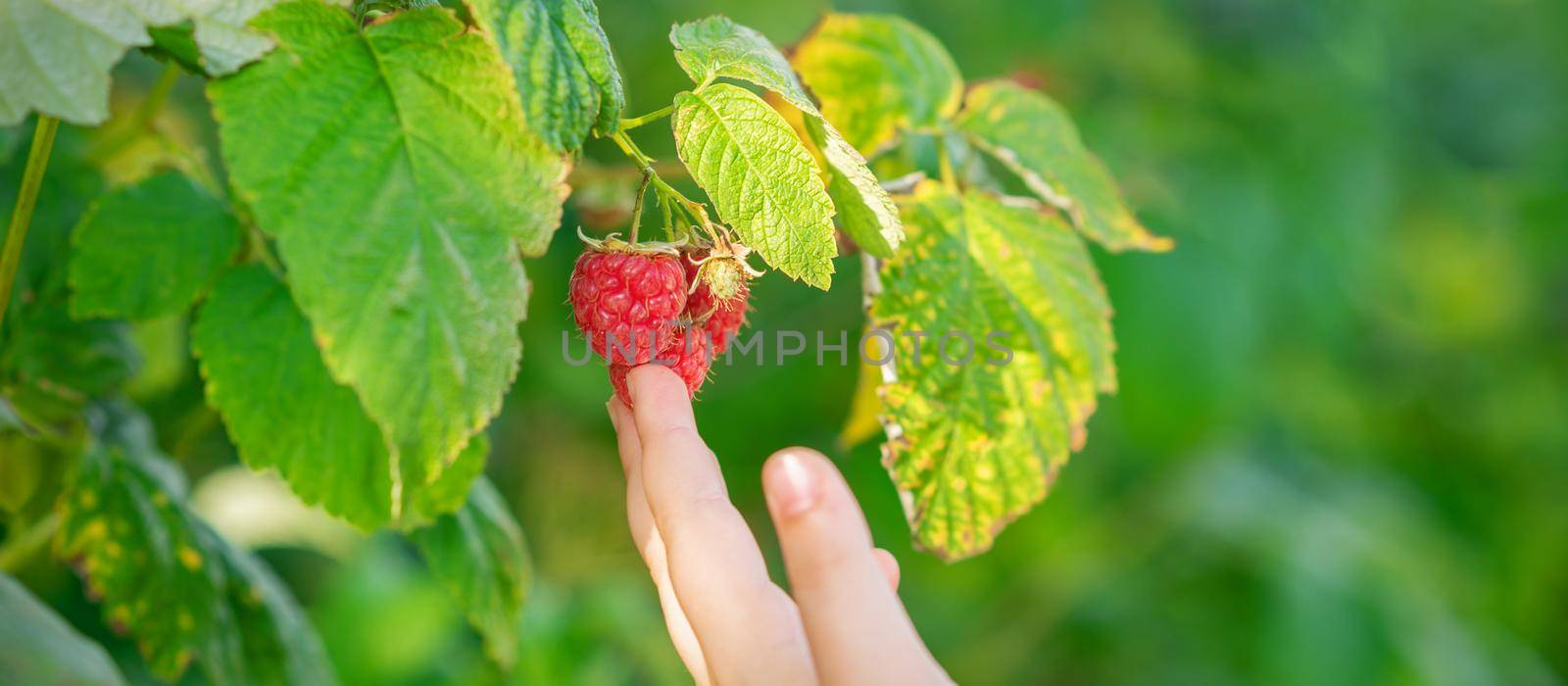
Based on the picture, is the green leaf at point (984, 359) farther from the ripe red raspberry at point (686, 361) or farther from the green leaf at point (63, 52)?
the green leaf at point (63, 52)

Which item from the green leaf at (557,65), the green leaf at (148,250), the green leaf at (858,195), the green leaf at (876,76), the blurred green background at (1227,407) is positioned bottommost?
the blurred green background at (1227,407)

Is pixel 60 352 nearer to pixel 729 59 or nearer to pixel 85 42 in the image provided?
pixel 85 42

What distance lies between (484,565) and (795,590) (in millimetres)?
366

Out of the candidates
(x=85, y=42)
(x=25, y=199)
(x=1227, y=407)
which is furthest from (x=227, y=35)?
(x=1227, y=407)

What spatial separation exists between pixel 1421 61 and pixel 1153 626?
1.16 m

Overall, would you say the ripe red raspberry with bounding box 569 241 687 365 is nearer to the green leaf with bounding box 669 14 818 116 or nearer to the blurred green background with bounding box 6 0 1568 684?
the green leaf with bounding box 669 14 818 116

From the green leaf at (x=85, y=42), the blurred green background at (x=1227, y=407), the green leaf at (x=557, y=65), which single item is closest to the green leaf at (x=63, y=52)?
the green leaf at (x=85, y=42)

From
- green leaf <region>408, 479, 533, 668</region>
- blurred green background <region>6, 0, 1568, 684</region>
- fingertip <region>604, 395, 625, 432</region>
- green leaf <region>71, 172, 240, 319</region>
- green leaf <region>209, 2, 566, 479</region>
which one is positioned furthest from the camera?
blurred green background <region>6, 0, 1568, 684</region>

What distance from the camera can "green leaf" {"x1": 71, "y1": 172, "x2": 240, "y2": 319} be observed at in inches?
21.8

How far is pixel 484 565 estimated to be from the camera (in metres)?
0.69

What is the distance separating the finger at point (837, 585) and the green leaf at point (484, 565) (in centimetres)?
34

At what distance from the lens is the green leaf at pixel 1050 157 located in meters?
0.61

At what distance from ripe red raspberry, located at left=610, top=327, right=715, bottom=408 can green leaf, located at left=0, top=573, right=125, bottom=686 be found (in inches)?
12.0

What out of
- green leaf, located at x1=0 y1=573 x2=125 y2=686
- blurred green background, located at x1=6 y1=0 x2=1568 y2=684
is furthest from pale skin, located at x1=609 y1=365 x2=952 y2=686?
blurred green background, located at x1=6 y1=0 x2=1568 y2=684
